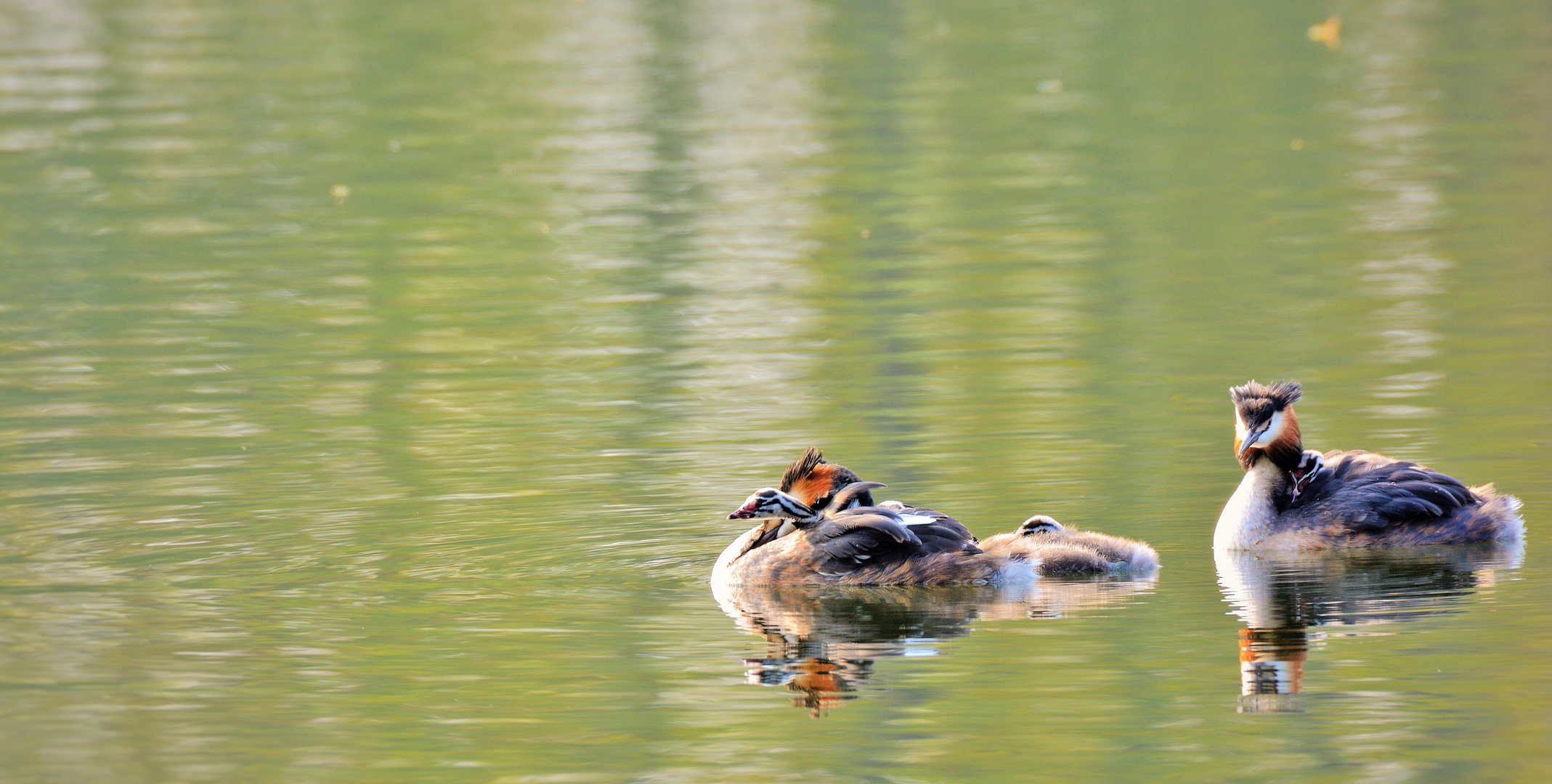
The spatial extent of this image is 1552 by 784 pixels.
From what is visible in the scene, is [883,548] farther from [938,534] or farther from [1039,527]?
[1039,527]

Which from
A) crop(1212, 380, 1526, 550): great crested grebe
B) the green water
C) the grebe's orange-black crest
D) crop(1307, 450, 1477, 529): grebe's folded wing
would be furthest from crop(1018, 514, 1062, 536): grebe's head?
crop(1307, 450, 1477, 529): grebe's folded wing

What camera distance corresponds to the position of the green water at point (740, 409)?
8.76 m

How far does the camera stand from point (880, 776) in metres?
8.09

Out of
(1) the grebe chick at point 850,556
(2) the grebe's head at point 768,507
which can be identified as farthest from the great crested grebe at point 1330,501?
(2) the grebe's head at point 768,507

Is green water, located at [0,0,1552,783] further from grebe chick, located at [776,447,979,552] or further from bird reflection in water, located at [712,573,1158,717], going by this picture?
grebe chick, located at [776,447,979,552]

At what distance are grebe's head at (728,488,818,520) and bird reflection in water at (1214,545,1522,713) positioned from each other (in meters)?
2.13

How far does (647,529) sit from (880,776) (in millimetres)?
4046

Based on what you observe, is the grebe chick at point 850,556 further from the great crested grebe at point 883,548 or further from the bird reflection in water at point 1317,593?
the bird reflection in water at point 1317,593

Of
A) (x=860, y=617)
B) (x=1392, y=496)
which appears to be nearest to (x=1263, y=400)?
(x=1392, y=496)

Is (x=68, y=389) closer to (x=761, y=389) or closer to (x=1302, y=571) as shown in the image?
(x=761, y=389)

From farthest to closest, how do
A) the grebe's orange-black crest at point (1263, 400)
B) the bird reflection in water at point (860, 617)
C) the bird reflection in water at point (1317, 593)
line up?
the grebe's orange-black crest at point (1263, 400) < the bird reflection in water at point (860, 617) < the bird reflection in water at point (1317, 593)

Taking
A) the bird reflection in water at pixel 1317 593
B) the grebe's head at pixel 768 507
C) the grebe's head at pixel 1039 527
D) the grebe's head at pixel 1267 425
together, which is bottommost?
the bird reflection in water at pixel 1317 593

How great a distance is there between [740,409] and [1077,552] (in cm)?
481

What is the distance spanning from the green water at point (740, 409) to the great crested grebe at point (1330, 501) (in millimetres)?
194
